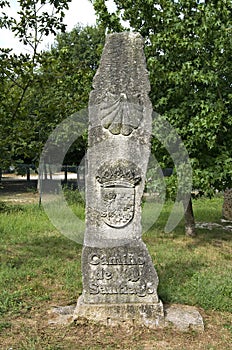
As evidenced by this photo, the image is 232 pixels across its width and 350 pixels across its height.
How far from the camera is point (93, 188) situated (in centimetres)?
520

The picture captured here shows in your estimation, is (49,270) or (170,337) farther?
(49,270)

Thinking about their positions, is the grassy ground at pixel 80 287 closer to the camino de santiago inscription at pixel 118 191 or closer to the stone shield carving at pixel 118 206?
the camino de santiago inscription at pixel 118 191

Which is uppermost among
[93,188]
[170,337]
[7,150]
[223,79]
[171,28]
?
[171,28]

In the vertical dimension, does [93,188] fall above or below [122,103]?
below

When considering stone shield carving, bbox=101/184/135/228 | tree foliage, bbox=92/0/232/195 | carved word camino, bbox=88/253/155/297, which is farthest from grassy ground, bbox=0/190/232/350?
tree foliage, bbox=92/0/232/195

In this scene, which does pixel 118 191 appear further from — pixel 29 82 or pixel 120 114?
pixel 29 82

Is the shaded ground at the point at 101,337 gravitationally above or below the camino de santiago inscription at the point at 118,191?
below

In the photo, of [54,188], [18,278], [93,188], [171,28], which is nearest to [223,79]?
[171,28]

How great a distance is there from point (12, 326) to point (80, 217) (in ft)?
25.7

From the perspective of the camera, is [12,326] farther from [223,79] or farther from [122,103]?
[223,79]

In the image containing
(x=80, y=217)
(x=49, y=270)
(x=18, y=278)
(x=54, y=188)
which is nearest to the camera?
(x=18, y=278)

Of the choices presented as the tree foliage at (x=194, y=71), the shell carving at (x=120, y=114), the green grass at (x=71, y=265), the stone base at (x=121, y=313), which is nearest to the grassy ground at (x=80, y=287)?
the green grass at (x=71, y=265)

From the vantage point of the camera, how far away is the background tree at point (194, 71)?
28.0 feet

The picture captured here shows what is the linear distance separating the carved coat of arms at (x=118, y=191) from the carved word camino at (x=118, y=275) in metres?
0.44
